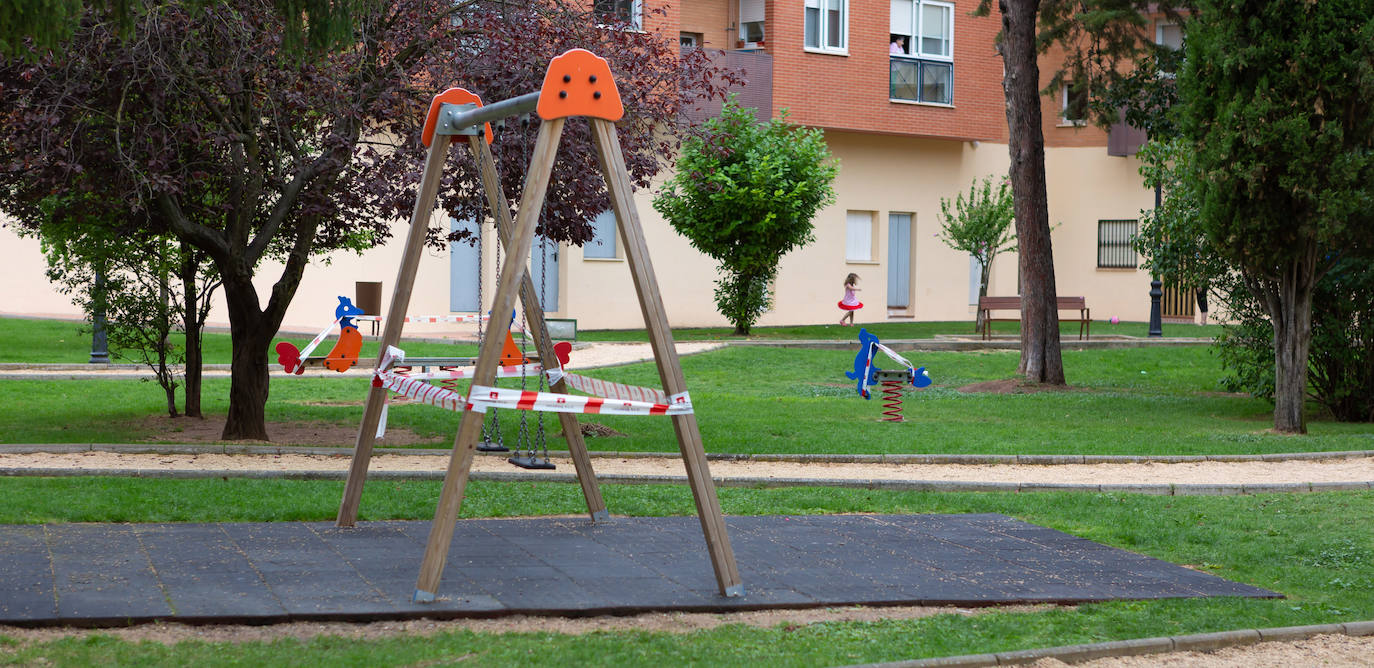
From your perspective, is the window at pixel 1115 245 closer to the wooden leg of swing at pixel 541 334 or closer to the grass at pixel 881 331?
the grass at pixel 881 331

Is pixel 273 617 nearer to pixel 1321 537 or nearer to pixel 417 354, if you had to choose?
pixel 1321 537

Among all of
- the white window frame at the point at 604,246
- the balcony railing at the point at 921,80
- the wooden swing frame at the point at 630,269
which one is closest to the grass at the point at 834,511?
the wooden swing frame at the point at 630,269

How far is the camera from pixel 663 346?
637 cm

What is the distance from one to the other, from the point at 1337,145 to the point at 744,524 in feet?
26.2

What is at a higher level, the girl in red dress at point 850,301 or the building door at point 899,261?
the building door at point 899,261

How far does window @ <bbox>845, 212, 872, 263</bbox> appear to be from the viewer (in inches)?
1320

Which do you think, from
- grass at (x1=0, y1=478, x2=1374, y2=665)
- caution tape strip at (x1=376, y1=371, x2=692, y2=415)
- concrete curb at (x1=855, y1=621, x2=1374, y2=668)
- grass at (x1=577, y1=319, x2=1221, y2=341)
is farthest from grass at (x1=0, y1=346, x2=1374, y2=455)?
concrete curb at (x1=855, y1=621, x2=1374, y2=668)

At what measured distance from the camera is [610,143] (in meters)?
6.42

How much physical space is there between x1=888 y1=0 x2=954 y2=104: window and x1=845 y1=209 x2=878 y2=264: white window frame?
305 cm

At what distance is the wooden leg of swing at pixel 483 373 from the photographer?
5.94 m

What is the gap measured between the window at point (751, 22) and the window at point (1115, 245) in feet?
38.9

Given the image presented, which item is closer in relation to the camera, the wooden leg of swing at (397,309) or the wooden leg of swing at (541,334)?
the wooden leg of swing at (397,309)

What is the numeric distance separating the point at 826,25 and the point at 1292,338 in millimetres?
18823

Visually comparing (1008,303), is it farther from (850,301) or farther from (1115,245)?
(1115,245)
